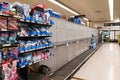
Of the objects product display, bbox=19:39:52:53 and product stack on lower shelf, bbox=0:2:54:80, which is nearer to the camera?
product stack on lower shelf, bbox=0:2:54:80

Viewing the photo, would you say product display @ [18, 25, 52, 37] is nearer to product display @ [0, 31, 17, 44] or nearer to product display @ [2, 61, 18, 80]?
product display @ [0, 31, 17, 44]

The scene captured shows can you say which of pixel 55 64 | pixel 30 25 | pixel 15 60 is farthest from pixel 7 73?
pixel 55 64

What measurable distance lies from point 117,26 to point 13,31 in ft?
70.8

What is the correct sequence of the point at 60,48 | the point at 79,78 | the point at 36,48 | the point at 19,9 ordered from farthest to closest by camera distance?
the point at 60,48 < the point at 79,78 < the point at 36,48 < the point at 19,9

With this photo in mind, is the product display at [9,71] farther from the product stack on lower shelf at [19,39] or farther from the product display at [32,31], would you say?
the product display at [32,31]

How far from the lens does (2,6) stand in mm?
2006

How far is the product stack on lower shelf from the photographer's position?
2055 mm

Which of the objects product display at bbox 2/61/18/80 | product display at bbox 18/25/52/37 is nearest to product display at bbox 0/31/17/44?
product display at bbox 18/25/52/37

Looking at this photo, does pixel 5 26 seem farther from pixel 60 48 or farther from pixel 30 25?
pixel 60 48

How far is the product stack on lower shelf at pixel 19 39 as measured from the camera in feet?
6.74

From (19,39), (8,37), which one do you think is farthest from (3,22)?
(19,39)

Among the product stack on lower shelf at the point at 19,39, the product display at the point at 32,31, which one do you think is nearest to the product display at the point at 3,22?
the product stack on lower shelf at the point at 19,39

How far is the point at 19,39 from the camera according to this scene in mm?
2660

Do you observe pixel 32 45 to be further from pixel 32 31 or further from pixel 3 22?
pixel 3 22
